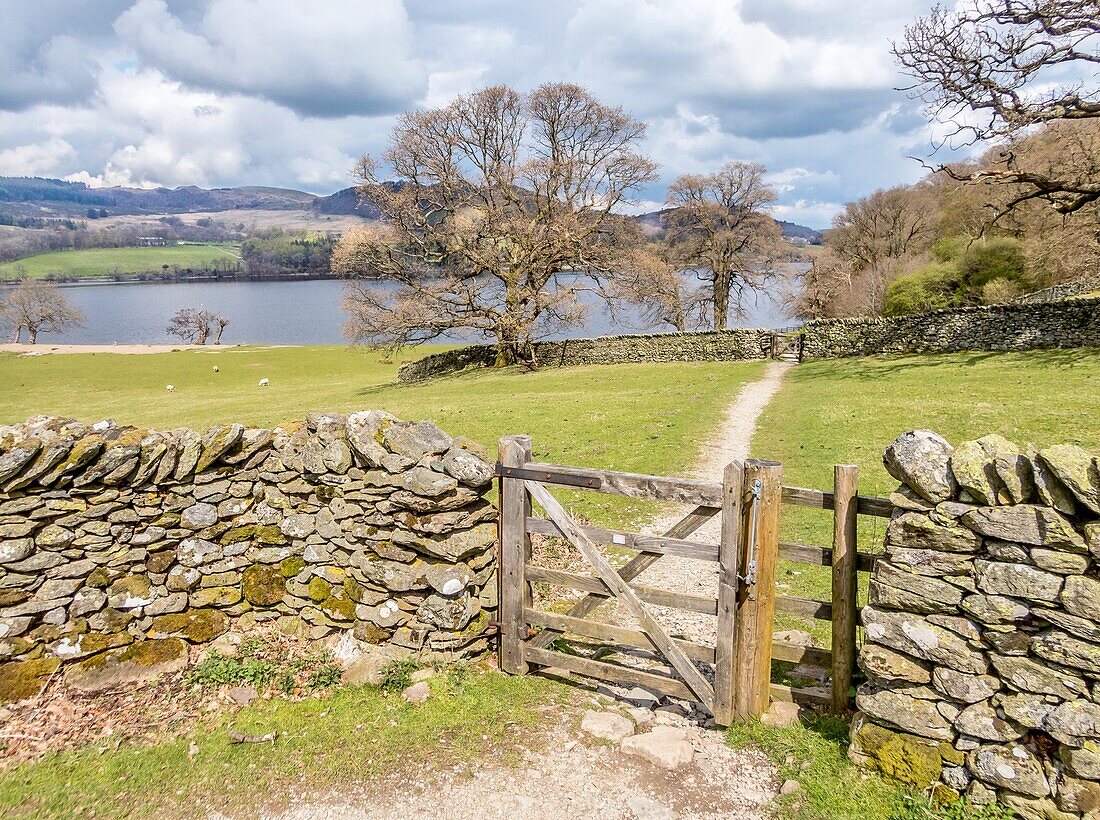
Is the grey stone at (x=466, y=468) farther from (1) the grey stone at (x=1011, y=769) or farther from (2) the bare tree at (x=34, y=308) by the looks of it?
(2) the bare tree at (x=34, y=308)

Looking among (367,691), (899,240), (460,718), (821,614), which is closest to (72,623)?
(367,691)

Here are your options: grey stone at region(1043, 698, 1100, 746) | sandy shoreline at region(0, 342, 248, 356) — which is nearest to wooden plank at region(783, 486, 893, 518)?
grey stone at region(1043, 698, 1100, 746)

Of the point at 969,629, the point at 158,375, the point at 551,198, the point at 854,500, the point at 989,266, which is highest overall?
the point at 551,198

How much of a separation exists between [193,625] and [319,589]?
139 cm

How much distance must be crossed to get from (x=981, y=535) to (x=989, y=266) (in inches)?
1498

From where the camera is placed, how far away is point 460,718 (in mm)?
5988

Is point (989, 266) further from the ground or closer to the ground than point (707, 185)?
closer to the ground

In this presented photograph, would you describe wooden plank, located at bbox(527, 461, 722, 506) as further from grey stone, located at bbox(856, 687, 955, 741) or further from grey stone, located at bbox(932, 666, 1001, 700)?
grey stone, located at bbox(932, 666, 1001, 700)

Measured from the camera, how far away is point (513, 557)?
6.64 metres

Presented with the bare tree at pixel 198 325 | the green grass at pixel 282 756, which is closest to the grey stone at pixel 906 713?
the green grass at pixel 282 756

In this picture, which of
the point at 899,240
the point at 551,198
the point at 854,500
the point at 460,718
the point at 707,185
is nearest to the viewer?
the point at 854,500

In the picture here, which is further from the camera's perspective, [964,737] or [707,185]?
[707,185]

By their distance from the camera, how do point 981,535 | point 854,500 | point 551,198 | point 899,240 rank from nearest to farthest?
1. point 981,535
2. point 854,500
3. point 551,198
4. point 899,240

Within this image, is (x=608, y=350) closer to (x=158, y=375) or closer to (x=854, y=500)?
(x=158, y=375)
